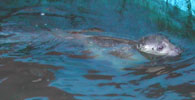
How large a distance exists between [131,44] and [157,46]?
504 millimetres

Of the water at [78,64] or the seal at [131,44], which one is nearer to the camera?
the water at [78,64]

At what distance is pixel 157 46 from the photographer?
14.0 feet

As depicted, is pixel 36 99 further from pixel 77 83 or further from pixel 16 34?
pixel 16 34

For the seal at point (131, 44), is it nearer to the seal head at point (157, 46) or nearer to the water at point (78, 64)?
the seal head at point (157, 46)

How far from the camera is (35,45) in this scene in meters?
4.12

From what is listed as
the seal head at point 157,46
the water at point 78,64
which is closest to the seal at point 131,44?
the seal head at point 157,46

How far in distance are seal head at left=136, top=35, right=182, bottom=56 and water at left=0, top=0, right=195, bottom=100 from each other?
0.17 meters

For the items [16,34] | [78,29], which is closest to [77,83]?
[16,34]

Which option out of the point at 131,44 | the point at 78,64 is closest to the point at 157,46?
the point at 131,44

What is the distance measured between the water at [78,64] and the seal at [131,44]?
146 mm

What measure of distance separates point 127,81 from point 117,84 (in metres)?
0.16

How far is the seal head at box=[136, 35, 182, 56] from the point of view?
4113 millimetres

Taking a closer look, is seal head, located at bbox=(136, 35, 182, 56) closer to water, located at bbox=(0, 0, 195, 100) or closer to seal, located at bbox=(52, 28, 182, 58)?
seal, located at bbox=(52, 28, 182, 58)

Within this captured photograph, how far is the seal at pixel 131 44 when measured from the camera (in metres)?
4.15
